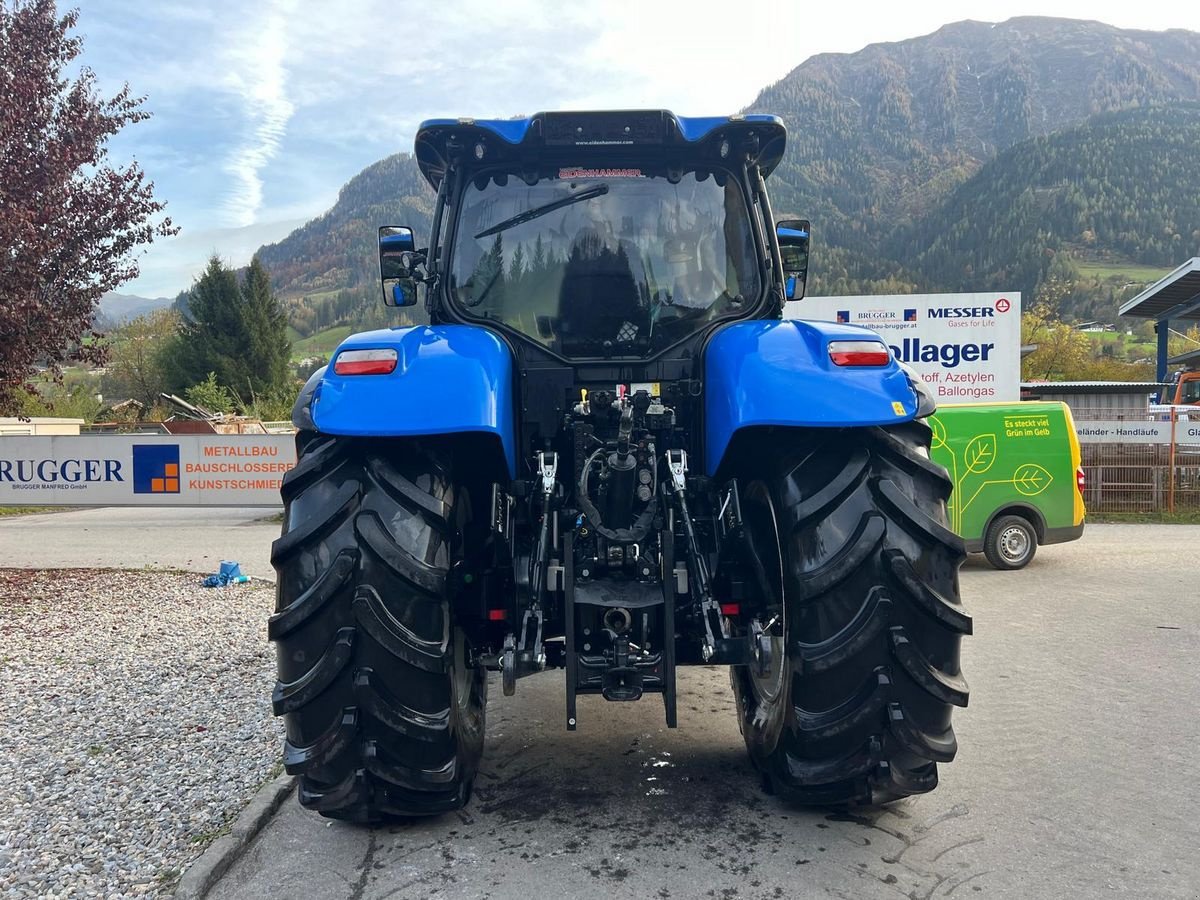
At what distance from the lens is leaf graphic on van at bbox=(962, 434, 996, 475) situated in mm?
10086

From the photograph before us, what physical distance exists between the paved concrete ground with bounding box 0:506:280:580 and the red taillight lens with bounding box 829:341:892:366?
808cm

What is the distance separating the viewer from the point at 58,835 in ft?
10.8

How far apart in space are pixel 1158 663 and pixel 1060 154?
130563mm

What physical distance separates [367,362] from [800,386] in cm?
148

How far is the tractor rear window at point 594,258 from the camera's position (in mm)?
3791

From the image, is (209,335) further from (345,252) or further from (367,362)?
(345,252)

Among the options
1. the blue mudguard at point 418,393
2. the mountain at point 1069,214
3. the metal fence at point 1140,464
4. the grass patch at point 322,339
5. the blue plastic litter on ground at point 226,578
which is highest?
the mountain at point 1069,214

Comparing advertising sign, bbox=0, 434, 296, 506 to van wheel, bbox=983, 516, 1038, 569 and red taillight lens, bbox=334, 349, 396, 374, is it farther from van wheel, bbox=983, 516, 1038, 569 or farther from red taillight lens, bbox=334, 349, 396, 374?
red taillight lens, bbox=334, 349, 396, 374

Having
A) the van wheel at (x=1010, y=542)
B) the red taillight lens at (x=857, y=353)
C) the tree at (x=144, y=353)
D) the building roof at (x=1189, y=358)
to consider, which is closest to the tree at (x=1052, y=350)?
the building roof at (x=1189, y=358)

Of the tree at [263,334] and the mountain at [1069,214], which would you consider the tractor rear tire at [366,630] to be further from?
the mountain at [1069,214]

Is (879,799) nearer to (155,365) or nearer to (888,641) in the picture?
(888,641)

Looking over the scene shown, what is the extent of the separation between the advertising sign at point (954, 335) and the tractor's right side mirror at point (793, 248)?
1287cm

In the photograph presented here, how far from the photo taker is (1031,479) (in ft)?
33.3

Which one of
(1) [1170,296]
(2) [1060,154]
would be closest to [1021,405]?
(1) [1170,296]
